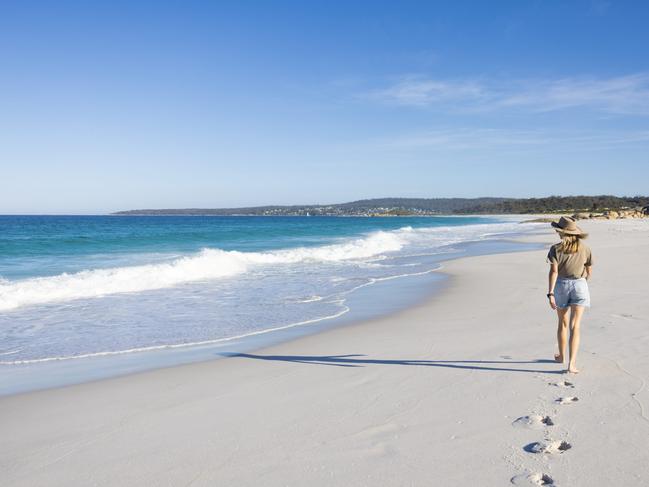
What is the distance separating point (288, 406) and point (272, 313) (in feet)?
19.3

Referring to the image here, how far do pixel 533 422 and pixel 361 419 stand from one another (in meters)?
1.45

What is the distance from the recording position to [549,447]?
400 centimetres

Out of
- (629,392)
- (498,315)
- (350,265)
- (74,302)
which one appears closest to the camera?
(629,392)

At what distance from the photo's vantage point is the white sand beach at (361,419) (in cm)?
380

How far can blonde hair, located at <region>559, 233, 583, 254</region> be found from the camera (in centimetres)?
601

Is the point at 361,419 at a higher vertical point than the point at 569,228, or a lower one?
lower

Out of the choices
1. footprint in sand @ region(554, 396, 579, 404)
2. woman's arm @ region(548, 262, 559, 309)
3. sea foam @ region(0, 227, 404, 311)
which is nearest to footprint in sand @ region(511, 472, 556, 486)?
footprint in sand @ region(554, 396, 579, 404)

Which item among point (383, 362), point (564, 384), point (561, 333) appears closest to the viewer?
point (564, 384)

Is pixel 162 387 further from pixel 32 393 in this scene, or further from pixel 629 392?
pixel 629 392

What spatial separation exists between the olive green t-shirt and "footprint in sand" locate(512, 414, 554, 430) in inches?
79.1

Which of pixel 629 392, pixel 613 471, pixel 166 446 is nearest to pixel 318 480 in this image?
pixel 166 446

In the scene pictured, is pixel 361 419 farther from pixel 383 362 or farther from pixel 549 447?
pixel 383 362

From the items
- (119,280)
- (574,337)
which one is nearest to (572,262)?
(574,337)

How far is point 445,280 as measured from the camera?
1570cm
